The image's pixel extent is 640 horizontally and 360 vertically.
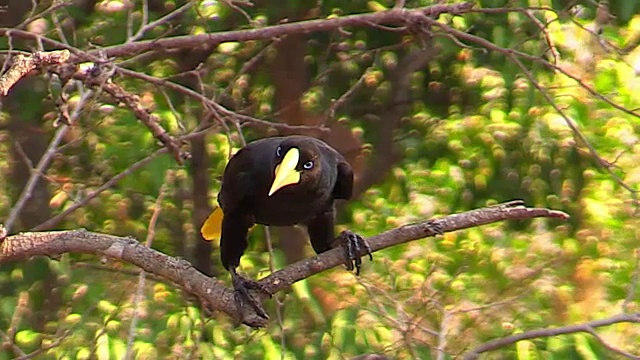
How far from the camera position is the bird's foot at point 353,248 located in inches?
87.7

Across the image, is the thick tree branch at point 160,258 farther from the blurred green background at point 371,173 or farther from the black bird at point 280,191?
the blurred green background at point 371,173

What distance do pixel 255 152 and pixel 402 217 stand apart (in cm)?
152

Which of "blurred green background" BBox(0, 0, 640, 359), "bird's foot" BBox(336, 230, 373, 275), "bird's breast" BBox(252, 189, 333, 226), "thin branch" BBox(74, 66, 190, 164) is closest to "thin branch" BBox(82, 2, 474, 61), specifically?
"thin branch" BBox(74, 66, 190, 164)

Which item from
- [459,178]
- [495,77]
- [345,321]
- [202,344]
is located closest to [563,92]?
[495,77]

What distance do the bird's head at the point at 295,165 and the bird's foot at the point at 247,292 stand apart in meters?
A: 0.20

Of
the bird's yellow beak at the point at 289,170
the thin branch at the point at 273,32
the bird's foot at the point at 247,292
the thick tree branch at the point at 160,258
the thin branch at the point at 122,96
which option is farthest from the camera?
the thin branch at the point at 273,32

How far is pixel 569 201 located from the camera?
12.5ft

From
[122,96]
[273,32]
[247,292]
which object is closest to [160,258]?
[247,292]

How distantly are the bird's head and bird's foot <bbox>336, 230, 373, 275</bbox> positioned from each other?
17 centimetres

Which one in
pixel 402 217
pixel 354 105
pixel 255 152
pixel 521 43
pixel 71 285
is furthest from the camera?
pixel 354 105

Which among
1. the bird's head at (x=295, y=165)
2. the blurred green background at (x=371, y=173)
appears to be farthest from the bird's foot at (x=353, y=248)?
the blurred green background at (x=371, y=173)

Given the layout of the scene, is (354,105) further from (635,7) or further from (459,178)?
(635,7)

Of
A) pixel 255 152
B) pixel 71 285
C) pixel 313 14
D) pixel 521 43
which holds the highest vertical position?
pixel 255 152

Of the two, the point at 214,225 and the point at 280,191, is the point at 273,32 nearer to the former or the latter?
the point at 214,225
